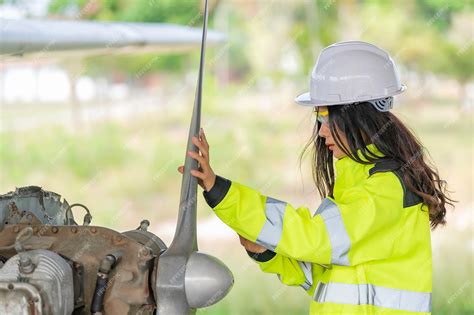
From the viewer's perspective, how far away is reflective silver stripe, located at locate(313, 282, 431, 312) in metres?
2.95

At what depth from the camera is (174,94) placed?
21641 mm

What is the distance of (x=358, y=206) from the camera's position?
2.82 m

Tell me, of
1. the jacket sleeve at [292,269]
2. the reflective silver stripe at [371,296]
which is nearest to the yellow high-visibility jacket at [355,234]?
the reflective silver stripe at [371,296]

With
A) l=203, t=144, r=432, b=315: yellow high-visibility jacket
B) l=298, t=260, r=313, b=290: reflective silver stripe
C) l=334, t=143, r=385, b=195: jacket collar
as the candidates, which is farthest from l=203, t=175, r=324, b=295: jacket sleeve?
l=334, t=143, r=385, b=195: jacket collar

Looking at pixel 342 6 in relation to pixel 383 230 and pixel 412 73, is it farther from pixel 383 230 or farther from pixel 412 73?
pixel 383 230

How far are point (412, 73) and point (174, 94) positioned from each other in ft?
18.3

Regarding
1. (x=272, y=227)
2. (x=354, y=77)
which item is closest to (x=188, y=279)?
(x=272, y=227)

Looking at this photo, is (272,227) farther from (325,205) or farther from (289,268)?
(289,268)

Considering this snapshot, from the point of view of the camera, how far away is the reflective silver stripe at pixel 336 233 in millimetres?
2787

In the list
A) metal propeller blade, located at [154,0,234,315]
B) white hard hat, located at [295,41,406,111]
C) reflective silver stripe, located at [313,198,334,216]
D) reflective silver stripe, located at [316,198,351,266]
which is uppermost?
white hard hat, located at [295,41,406,111]

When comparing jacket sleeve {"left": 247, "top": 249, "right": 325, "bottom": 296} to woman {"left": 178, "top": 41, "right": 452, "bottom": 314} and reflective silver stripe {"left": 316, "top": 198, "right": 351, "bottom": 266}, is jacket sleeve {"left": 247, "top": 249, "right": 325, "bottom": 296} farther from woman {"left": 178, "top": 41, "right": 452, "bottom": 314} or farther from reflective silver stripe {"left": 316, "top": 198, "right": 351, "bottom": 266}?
reflective silver stripe {"left": 316, "top": 198, "right": 351, "bottom": 266}

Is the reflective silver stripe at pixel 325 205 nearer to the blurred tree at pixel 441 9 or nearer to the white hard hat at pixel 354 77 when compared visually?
the white hard hat at pixel 354 77

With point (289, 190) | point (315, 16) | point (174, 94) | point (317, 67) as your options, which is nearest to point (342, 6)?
point (315, 16)

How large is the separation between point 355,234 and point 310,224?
0.45 ft
